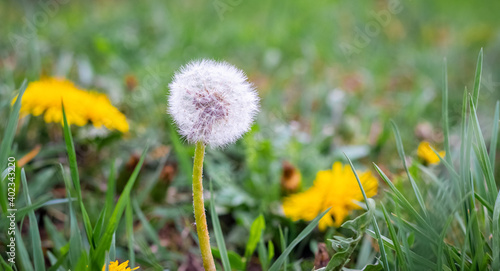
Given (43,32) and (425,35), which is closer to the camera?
(43,32)

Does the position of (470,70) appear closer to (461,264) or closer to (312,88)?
(312,88)

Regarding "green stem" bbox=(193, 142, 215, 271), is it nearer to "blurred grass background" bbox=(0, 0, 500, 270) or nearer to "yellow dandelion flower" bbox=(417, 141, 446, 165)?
"blurred grass background" bbox=(0, 0, 500, 270)

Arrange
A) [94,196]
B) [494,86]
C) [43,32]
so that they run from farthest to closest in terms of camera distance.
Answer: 1. [43,32]
2. [494,86]
3. [94,196]

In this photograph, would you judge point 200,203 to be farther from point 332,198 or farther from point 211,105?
point 332,198

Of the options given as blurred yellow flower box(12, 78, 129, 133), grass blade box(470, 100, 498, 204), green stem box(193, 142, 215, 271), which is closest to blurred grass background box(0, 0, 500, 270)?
blurred yellow flower box(12, 78, 129, 133)

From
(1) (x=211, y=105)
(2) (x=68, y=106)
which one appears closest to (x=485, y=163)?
(1) (x=211, y=105)

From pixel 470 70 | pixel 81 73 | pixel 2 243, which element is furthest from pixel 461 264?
pixel 470 70

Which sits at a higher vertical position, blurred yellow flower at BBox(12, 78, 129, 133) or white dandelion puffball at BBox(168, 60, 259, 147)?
blurred yellow flower at BBox(12, 78, 129, 133)
